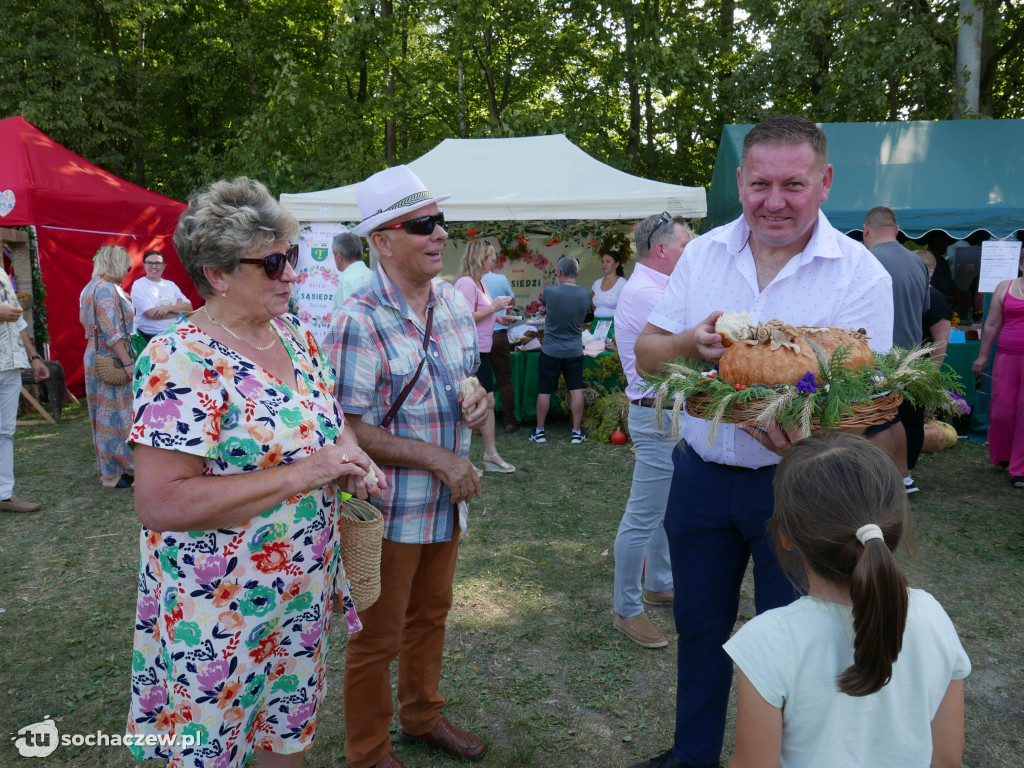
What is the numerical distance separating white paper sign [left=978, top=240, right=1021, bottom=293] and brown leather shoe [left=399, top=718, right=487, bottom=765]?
7.71m

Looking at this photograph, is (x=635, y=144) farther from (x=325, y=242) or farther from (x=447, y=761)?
(x=447, y=761)

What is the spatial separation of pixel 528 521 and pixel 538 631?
1.66 m

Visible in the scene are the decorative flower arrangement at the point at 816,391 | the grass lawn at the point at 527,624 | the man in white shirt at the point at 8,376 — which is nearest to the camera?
the decorative flower arrangement at the point at 816,391

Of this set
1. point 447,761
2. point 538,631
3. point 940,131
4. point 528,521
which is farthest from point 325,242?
point 940,131

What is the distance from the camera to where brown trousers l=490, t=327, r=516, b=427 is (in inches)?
328

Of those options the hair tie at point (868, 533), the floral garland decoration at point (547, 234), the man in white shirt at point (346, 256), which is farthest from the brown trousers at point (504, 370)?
the hair tie at point (868, 533)

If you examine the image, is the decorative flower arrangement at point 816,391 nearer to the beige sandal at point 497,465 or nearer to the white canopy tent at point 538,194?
the beige sandal at point 497,465

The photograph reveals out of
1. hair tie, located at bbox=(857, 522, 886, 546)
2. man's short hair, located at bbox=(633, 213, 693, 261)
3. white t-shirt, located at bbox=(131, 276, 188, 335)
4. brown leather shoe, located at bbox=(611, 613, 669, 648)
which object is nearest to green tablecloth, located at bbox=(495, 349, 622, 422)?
white t-shirt, located at bbox=(131, 276, 188, 335)

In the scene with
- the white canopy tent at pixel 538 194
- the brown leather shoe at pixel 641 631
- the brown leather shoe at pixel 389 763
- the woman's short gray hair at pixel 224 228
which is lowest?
the brown leather shoe at pixel 641 631

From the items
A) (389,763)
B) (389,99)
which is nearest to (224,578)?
(389,763)

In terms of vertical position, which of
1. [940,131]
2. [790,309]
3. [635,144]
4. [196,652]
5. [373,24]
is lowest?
[196,652]

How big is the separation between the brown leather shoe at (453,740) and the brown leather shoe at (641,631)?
1.13 m

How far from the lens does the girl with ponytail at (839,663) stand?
1.37m

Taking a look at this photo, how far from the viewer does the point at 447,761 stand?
2777mm
